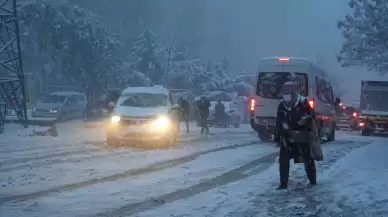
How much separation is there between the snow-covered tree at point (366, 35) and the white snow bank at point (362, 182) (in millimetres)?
24976

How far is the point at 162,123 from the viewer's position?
17.3 metres

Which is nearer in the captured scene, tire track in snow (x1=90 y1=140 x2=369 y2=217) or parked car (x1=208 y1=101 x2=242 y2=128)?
tire track in snow (x1=90 y1=140 x2=369 y2=217)

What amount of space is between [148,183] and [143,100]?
27.6 feet

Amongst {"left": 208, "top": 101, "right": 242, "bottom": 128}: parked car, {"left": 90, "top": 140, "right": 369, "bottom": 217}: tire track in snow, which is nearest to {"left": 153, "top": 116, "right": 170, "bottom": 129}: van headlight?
{"left": 90, "top": 140, "right": 369, "bottom": 217}: tire track in snow

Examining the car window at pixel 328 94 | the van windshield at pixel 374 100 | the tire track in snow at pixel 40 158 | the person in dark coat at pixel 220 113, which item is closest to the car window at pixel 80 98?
the person in dark coat at pixel 220 113

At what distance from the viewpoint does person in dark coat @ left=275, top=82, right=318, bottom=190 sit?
9.66 metres

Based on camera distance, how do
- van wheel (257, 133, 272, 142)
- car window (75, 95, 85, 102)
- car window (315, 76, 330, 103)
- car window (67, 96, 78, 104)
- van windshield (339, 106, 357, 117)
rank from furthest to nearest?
car window (75, 95, 85, 102)
car window (67, 96, 78, 104)
van windshield (339, 106, 357, 117)
van wheel (257, 133, 272, 142)
car window (315, 76, 330, 103)

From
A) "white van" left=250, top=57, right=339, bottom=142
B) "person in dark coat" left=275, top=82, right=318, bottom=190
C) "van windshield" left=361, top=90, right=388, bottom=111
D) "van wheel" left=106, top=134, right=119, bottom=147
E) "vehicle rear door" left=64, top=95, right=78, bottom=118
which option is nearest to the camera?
"person in dark coat" left=275, top=82, right=318, bottom=190

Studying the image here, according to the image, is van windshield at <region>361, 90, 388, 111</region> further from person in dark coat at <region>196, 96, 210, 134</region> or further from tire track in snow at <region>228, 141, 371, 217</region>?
tire track in snow at <region>228, 141, 371, 217</region>

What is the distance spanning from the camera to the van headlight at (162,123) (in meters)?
17.2

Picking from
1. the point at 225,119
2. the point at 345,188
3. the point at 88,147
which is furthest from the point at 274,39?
the point at 345,188

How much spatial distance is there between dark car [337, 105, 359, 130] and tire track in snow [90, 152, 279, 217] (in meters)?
20.1

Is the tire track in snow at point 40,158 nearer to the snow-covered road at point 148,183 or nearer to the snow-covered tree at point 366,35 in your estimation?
the snow-covered road at point 148,183

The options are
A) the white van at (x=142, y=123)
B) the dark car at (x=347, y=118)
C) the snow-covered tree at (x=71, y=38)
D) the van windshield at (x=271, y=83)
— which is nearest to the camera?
the white van at (x=142, y=123)
